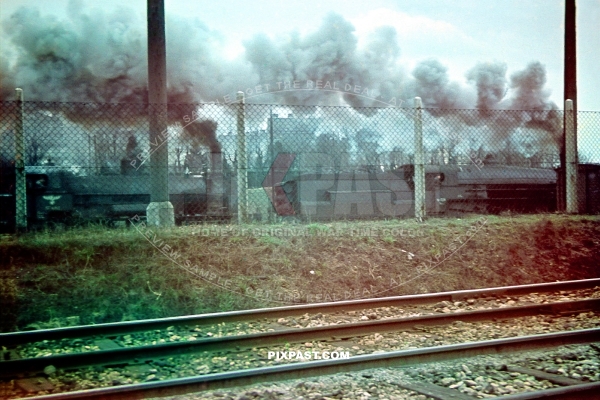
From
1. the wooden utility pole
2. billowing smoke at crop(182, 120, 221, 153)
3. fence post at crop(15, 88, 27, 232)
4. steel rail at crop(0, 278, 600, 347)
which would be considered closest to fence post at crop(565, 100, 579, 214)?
the wooden utility pole

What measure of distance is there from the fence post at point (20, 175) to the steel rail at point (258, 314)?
295 centimetres

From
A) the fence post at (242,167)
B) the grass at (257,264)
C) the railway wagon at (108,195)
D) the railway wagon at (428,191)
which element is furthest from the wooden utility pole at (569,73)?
the railway wagon at (108,195)

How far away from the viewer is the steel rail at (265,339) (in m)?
4.24

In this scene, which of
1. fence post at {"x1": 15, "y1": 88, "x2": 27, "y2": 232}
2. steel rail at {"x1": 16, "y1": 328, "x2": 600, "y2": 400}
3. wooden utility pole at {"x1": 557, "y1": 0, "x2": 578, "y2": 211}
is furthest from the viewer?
wooden utility pole at {"x1": 557, "y1": 0, "x2": 578, "y2": 211}

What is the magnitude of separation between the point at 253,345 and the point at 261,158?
492cm

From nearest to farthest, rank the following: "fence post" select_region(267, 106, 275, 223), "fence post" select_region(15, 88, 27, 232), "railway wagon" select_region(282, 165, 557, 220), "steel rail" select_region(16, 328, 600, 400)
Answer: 1. "steel rail" select_region(16, 328, 600, 400)
2. "fence post" select_region(15, 88, 27, 232)
3. "fence post" select_region(267, 106, 275, 223)
4. "railway wagon" select_region(282, 165, 557, 220)

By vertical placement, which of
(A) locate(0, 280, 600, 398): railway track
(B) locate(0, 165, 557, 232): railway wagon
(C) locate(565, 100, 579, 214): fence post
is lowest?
(A) locate(0, 280, 600, 398): railway track

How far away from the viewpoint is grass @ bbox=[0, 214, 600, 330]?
6094 millimetres

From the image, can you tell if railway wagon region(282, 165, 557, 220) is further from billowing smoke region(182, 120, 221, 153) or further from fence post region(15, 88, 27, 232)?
fence post region(15, 88, 27, 232)

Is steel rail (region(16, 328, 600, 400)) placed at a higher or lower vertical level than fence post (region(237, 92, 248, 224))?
lower

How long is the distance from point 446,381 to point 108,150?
6.87 meters

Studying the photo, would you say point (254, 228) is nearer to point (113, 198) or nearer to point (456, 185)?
point (113, 198)

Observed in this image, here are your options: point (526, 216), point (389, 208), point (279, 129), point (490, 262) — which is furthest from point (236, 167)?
point (526, 216)

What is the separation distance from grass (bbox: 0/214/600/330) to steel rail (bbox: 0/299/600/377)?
5.10 ft
